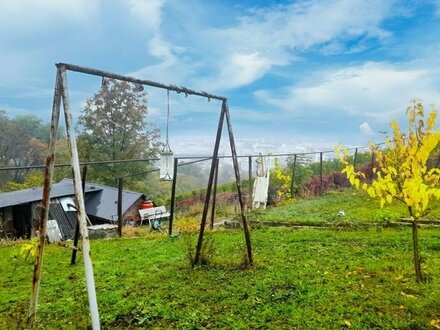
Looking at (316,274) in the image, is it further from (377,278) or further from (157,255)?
(157,255)

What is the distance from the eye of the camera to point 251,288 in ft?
12.7

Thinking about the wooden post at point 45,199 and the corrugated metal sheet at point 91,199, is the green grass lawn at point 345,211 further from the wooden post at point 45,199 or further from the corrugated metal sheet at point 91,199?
the corrugated metal sheet at point 91,199

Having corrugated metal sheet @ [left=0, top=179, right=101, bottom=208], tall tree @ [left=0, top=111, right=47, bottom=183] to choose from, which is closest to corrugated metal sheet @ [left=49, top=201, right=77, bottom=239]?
corrugated metal sheet @ [left=0, top=179, right=101, bottom=208]

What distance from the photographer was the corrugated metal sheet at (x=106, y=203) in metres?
18.9

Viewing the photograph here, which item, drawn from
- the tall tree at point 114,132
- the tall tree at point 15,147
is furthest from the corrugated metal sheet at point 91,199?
the tall tree at point 15,147

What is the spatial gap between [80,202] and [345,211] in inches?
285

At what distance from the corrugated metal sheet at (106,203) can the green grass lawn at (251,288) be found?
12946 mm

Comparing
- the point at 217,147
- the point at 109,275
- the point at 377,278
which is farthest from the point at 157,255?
the point at 377,278

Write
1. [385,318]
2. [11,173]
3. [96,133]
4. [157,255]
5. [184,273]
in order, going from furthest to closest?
[11,173] < [96,133] < [157,255] < [184,273] < [385,318]

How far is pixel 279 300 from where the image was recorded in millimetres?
3537

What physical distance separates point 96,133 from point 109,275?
2290cm

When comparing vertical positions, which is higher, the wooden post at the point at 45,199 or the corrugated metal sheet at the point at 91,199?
the wooden post at the point at 45,199

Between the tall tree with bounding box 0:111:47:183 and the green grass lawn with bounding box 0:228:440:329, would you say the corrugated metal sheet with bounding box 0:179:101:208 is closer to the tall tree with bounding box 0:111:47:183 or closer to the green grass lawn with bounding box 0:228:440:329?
the green grass lawn with bounding box 0:228:440:329

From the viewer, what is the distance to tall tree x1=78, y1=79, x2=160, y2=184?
25922mm
